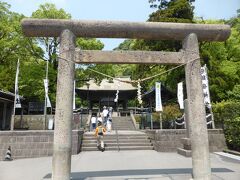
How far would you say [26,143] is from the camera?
11.5 meters

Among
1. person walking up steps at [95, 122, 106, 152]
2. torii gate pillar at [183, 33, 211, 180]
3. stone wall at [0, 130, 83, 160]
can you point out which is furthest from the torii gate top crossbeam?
person walking up steps at [95, 122, 106, 152]

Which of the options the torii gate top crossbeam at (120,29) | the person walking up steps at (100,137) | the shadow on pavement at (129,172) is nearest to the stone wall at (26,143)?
the person walking up steps at (100,137)

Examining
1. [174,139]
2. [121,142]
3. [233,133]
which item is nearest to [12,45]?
[121,142]

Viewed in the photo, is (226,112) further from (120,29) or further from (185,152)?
(120,29)

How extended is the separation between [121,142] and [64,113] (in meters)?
9.10

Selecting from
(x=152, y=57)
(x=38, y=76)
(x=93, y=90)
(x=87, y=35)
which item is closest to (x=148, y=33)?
(x=152, y=57)

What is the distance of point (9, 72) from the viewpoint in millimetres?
23906

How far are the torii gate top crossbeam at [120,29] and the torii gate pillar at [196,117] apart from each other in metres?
0.40

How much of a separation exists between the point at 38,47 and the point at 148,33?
2120cm

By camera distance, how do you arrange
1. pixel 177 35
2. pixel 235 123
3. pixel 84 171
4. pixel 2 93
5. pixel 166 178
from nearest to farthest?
pixel 166 178 < pixel 177 35 < pixel 84 171 < pixel 235 123 < pixel 2 93

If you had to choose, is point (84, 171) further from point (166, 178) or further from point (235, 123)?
point (235, 123)

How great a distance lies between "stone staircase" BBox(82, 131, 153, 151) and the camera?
13781mm

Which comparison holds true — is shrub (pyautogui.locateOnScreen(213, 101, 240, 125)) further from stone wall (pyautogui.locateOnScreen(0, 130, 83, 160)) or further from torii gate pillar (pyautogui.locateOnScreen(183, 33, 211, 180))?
stone wall (pyautogui.locateOnScreen(0, 130, 83, 160))

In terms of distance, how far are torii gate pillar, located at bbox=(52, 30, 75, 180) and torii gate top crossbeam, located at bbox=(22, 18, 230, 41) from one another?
0.29m
